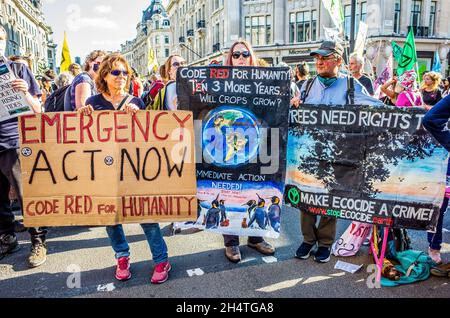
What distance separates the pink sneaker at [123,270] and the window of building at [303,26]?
30354mm

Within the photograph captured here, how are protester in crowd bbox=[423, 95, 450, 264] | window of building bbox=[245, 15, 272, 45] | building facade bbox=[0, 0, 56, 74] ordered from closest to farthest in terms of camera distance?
protester in crowd bbox=[423, 95, 450, 264], window of building bbox=[245, 15, 272, 45], building facade bbox=[0, 0, 56, 74]

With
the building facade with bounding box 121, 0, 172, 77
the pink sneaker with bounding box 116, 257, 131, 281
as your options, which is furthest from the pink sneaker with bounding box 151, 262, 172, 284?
the building facade with bounding box 121, 0, 172, 77

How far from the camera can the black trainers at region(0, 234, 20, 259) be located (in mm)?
3945

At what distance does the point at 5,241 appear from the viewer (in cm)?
399

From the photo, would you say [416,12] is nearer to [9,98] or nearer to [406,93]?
[406,93]

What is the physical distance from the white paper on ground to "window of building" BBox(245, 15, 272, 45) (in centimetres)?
3164

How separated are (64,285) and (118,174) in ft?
3.90

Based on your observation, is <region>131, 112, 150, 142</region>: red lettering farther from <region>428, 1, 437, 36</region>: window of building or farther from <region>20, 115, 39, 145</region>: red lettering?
<region>428, 1, 437, 36</region>: window of building

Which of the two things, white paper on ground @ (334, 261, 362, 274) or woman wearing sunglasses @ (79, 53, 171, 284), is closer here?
woman wearing sunglasses @ (79, 53, 171, 284)

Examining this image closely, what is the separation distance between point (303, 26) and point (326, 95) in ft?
98.7

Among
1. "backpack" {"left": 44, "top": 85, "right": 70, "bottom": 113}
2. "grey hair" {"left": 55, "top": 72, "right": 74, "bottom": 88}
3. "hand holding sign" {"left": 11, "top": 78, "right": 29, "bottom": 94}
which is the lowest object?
"backpack" {"left": 44, "top": 85, "right": 70, "bottom": 113}

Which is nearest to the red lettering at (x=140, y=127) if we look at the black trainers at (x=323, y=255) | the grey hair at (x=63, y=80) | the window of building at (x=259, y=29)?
the black trainers at (x=323, y=255)

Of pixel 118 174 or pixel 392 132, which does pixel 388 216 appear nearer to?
pixel 392 132

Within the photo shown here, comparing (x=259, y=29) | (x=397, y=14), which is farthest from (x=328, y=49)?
(x=259, y=29)
